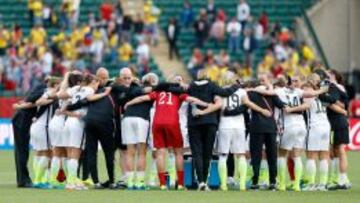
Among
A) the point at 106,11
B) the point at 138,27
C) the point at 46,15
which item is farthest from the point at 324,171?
the point at 138,27

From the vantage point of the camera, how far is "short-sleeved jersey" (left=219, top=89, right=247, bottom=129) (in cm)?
2867

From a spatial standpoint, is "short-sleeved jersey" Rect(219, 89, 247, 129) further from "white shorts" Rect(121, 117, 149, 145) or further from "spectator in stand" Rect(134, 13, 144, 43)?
"spectator in stand" Rect(134, 13, 144, 43)

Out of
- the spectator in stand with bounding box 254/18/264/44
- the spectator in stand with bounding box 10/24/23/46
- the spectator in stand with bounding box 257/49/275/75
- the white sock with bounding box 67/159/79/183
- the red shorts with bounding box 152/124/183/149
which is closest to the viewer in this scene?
the white sock with bounding box 67/159/79/183

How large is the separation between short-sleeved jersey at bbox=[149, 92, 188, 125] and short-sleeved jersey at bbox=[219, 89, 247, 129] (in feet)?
2.60

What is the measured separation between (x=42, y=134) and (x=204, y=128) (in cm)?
314

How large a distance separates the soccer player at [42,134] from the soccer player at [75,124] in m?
0.52

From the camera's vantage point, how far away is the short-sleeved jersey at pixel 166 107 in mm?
28688

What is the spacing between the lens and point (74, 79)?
94.9 feet

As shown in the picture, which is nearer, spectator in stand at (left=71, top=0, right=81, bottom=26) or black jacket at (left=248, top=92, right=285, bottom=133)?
black jacket at (left=248, top=92, right=285, bottom=133)

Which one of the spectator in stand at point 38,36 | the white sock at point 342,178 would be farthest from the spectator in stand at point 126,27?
the white sock at point 342,178

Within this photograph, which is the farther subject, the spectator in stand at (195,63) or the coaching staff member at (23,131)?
the spectator in stand at (195,63)

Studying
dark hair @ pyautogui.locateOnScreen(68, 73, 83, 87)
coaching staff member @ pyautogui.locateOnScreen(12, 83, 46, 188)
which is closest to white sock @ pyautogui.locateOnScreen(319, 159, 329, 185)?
dark hair @ pyautogui.locateOnScreen(68, 73, 83, 87)

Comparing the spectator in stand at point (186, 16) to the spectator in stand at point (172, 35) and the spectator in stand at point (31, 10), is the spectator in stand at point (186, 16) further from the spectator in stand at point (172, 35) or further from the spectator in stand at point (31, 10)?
the spectator in stand at point (31, 10)

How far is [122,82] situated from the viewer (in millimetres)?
29016
